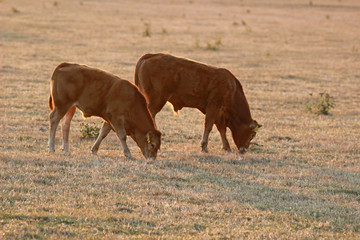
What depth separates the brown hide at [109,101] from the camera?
376 inches

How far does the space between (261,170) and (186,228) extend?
3249 millimetres

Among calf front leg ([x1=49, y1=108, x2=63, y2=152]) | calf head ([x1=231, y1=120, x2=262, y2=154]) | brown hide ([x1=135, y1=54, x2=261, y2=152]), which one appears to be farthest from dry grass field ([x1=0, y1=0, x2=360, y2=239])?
brown hide ([x1=135, y1=54, x2=261, y2=152])

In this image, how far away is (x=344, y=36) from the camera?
3231 cm

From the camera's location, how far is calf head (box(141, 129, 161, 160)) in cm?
950

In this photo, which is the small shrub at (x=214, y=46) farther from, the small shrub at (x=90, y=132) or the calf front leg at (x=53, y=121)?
the calf front leg at (x=53, y=121)

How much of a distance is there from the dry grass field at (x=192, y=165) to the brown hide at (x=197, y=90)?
552 mm

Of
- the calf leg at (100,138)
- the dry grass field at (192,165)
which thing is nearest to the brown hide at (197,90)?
the dry grass field at (192,165)

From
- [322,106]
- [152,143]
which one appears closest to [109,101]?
[152,143]

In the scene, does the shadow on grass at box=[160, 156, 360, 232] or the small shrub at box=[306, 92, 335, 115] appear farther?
the small shrub at box=[306, 92, 335, 115]

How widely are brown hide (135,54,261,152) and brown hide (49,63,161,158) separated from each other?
111cm

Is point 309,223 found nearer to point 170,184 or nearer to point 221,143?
point 170,184

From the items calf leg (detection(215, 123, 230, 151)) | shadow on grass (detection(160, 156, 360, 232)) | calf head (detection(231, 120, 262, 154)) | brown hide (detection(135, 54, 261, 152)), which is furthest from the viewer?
calf leg (detection(215, 123, 230, 151))

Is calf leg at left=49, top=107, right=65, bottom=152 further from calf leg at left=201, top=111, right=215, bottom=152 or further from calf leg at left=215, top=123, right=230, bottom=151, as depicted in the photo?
calf leg at left=215, top=123, right=230, bottom=151

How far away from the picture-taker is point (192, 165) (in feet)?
30.6
